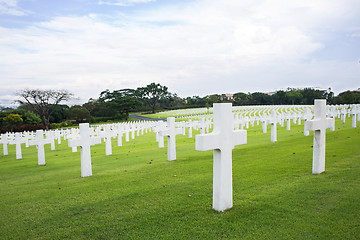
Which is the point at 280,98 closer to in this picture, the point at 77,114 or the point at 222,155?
the point at 77,114

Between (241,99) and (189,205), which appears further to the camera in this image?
(241,99)

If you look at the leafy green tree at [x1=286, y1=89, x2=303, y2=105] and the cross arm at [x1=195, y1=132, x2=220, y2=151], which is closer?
the cross arm at [x1=195, y1=132, x2=220, y2=151]

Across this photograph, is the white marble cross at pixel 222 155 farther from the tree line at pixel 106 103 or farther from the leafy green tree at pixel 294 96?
the leafy green tree at pixel 294 96

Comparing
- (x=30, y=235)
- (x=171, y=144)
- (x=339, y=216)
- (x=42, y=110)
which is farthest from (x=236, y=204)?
(x=42, y=110)

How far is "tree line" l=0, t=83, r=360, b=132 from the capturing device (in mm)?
43238

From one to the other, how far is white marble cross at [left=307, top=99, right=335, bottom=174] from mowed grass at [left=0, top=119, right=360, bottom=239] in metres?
0.23

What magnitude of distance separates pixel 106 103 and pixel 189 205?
62.2 metres

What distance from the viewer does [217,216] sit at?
3.60 metres

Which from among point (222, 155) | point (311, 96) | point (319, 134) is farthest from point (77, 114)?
point (311, 96)

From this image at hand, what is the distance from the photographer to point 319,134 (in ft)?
17.9

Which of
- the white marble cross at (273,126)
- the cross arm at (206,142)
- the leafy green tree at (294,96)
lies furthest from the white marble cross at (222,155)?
the leafy green tree at (294,96)

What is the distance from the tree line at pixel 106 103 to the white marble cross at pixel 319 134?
4156cm

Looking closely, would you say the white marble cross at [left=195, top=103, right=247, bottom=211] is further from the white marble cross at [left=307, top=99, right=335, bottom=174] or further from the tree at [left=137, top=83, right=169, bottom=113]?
the tree at [left=137, top=83, right=169, bottom=113]

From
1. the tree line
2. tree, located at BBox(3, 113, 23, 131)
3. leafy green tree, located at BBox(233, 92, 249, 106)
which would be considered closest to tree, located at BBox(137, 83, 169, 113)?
the tree line
